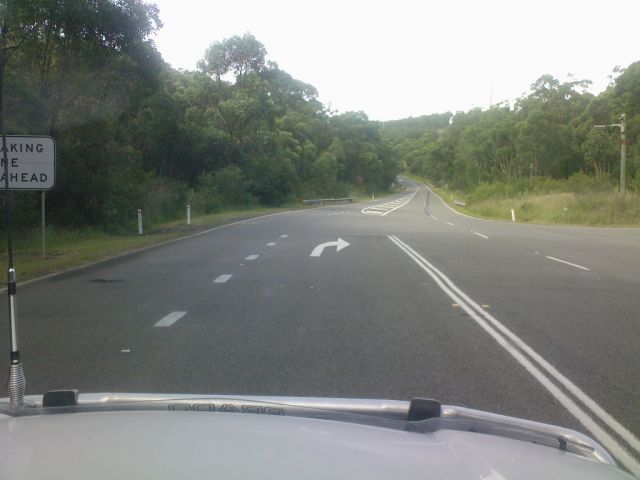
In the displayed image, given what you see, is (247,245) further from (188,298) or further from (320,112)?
(320,112)

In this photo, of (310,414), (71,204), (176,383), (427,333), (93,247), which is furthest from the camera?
(71,204)

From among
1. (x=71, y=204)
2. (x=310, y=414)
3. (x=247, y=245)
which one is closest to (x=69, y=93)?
(x=71, y=204)

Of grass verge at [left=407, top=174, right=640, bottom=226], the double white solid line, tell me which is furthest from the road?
grass verge at [left=407, top=174, right=640, bottom=226]

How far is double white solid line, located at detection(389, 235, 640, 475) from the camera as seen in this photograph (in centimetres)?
486

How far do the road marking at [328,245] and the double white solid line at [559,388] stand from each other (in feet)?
24.8

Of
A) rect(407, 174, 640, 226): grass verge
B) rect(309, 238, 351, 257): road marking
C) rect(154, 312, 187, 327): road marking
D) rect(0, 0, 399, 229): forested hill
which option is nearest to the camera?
rect(154, 312, 187, 327): road marking

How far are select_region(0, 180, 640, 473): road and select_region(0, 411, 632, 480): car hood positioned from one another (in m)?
1.95

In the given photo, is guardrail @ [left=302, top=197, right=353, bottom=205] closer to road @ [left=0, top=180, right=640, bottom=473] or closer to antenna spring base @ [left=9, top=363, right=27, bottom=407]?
road @ [left=0, top=180, right=640, bottom=473]

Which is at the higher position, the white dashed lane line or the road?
the white dashed lane line

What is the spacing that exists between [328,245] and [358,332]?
12659 mm

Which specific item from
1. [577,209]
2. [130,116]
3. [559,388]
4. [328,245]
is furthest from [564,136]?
[559,388]

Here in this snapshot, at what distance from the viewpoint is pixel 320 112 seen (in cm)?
11525

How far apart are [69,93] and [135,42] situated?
107 inches

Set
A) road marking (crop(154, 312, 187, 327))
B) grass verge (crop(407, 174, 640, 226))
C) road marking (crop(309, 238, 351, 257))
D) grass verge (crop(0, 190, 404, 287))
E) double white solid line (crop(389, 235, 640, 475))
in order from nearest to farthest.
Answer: double white solid line (crop(389, 235, 640, 475)), road marking (crop(154, 312, 187, 327)), grass verge (crop(0, 190, 404, 287)), road marking (crop(309, 238, 351, 257)), grass verge (crop(407, 174, 640, 226))
